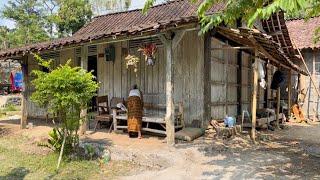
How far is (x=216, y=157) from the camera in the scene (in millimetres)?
7293

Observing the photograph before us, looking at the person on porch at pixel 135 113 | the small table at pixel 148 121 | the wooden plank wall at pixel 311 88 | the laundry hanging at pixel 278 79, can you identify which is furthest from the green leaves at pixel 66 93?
the wooden plank wall at pixel 311 88

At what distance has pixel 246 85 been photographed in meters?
12.4

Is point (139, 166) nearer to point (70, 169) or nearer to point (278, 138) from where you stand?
point (70, 169)

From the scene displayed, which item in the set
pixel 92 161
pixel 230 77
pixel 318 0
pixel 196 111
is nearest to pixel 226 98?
pixel 230 77

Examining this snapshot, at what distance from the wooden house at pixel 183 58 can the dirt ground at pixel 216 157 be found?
0.95 metres

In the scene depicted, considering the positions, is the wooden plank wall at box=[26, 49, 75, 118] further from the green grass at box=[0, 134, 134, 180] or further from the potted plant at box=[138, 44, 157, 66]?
the green grass at box=[0, 134, 134, 180]

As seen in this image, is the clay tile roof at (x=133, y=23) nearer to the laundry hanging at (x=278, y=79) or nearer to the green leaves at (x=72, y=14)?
the laundry hanging at (x=278, y=79)

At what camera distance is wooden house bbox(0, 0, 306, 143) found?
8023 mm

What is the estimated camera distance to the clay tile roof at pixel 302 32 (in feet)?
54.4

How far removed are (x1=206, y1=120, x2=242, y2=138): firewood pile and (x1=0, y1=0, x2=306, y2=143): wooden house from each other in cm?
22

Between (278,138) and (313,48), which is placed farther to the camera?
(313,48)

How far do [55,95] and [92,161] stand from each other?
1.67 metres

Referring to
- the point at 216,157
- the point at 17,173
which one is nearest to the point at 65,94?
the point at 17,173

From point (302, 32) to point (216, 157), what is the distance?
44.2 ft
